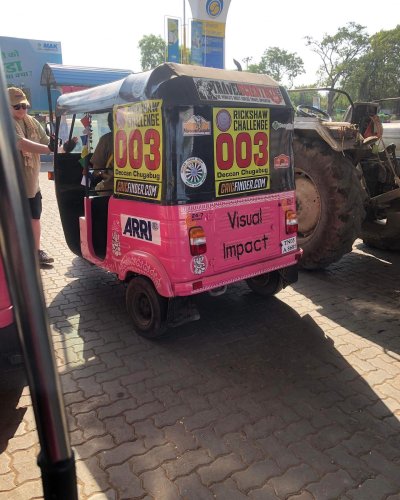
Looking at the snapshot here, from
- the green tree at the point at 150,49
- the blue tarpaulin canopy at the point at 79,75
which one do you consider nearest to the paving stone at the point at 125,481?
the blue tarpaulin canopy at the point at 79,75

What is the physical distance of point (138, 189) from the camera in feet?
11.2

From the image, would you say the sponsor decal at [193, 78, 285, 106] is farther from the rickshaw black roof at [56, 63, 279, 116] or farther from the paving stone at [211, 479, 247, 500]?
the paving stone at [211, 479, 247, 500]

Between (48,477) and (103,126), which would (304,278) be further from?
(48,477)

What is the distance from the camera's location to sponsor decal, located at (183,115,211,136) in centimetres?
309

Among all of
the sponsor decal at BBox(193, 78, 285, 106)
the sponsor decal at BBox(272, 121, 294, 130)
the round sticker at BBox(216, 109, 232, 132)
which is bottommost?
the sponsor decal at BBox(272, 121, 294, 130)

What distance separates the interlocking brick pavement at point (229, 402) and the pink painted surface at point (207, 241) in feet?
1.95

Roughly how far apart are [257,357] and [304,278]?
6.53 ft

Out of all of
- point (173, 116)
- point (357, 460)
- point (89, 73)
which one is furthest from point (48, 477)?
point (89, 73)

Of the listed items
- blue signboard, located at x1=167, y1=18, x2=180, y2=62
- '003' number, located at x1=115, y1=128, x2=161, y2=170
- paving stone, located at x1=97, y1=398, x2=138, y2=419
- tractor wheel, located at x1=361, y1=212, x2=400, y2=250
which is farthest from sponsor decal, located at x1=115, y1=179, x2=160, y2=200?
blue signboard, located at x1=167, y1=18, x2=180, y2=62

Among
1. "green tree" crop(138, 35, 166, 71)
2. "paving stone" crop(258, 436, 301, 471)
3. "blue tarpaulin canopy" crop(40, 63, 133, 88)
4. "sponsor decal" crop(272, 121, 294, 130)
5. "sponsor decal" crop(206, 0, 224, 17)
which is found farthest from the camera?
"green tree" crop(138, 35, 166, 71)

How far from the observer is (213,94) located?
3205 mm

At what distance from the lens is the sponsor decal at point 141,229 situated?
3.30 meters

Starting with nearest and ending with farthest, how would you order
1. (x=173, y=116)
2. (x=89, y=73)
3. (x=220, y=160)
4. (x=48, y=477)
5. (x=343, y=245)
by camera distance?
(x=48, y=477) < (x=173, y=116) < (x=220, y=160) < (x=343, y=245) < (x=89, y=73)

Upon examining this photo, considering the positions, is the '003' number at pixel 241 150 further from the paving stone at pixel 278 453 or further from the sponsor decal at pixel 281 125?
the paving stone at pixel 278 453
